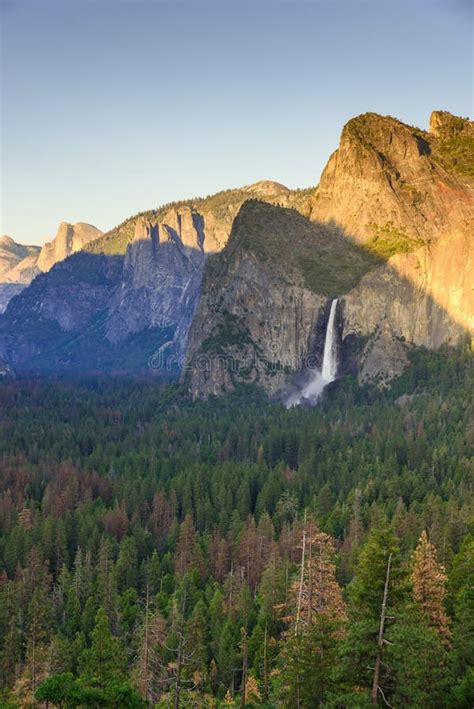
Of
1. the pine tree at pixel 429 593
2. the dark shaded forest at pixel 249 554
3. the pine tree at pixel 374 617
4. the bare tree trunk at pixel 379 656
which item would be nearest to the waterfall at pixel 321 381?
the dark shaded forest at pixel 249 554

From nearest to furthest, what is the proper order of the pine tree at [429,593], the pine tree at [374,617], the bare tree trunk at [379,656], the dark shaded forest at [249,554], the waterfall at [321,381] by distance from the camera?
the bare tree trunk at [379,656] < the pine tree at [374,617] < the dark shaded forest at [249,554] < the pine tree at [429,593] < the waterfall at [321,381]

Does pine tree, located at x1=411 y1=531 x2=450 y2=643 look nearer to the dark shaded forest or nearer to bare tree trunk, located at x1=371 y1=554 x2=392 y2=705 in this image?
the dark shaded forest

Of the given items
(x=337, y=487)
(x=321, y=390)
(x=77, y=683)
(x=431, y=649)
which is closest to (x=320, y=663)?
(x=431, y=649)

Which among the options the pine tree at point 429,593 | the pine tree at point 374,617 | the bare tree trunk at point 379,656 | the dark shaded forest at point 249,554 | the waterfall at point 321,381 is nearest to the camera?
the bare tree trunk at point 379,656

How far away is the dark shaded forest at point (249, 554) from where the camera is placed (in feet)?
111

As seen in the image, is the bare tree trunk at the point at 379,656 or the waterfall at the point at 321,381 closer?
the bare tree trunk at the point at 379,656

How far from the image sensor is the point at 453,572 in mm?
49781

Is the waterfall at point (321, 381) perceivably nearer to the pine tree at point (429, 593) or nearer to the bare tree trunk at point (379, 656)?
the pine tree at point (429, 593)

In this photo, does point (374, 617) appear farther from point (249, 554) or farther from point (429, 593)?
point (249, 554)

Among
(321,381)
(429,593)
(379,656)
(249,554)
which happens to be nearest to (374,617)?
(379,656)

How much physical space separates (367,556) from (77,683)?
15415 millimetres

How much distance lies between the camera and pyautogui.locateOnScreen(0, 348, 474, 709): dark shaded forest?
1330 inches

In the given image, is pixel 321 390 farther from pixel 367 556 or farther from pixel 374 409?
pixel 367 556

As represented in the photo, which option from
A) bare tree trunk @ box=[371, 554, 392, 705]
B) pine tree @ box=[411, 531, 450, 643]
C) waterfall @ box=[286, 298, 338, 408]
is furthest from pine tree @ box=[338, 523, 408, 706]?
waterfall @ box=[286, 298, 338, 408]
